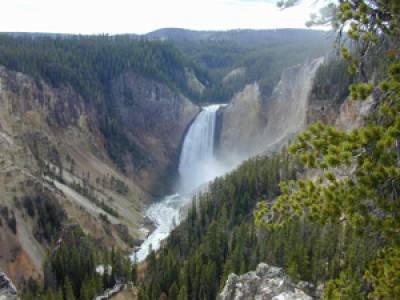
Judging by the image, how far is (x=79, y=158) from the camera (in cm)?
8344

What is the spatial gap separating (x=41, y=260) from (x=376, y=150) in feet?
158

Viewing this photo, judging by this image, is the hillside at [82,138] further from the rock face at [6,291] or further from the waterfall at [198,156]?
the rock face at [6,291]

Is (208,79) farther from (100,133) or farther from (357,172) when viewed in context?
(357,172)

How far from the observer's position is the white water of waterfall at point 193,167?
81.8 metres

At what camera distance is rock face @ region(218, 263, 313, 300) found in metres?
19.6

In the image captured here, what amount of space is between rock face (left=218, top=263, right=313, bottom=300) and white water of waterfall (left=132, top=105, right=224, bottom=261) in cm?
5343

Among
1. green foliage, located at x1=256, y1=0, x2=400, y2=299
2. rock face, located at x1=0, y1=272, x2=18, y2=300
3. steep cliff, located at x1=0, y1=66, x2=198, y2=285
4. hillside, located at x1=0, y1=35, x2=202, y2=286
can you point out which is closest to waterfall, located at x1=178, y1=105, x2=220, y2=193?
steep cliff, located at x1=0, y1=66, x2=198, y2=285

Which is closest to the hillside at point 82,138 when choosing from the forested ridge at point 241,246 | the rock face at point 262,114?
the forested ridge at point 241,246

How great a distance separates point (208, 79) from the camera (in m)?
166

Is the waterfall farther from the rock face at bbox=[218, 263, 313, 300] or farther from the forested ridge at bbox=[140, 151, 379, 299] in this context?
the rock face at bbox=[218, 263, 313, 300]

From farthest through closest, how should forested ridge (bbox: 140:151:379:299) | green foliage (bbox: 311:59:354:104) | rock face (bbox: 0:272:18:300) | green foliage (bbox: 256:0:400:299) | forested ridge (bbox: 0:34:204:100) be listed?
forested ridge (bbox: 0:34:204:100) → green foliage (bbox: 311:59:354:104) → forested ridge (bbox: 140:151:379:299) → rock face (bbox: 0:272:18:300) → green foliage (bbox: 256:0:400:299)

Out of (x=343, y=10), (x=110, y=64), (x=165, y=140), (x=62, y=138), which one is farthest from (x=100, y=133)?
(x=343, y=10)

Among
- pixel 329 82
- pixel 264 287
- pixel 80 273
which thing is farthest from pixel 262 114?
pixel 264 287

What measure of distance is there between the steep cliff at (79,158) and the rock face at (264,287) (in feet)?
105
